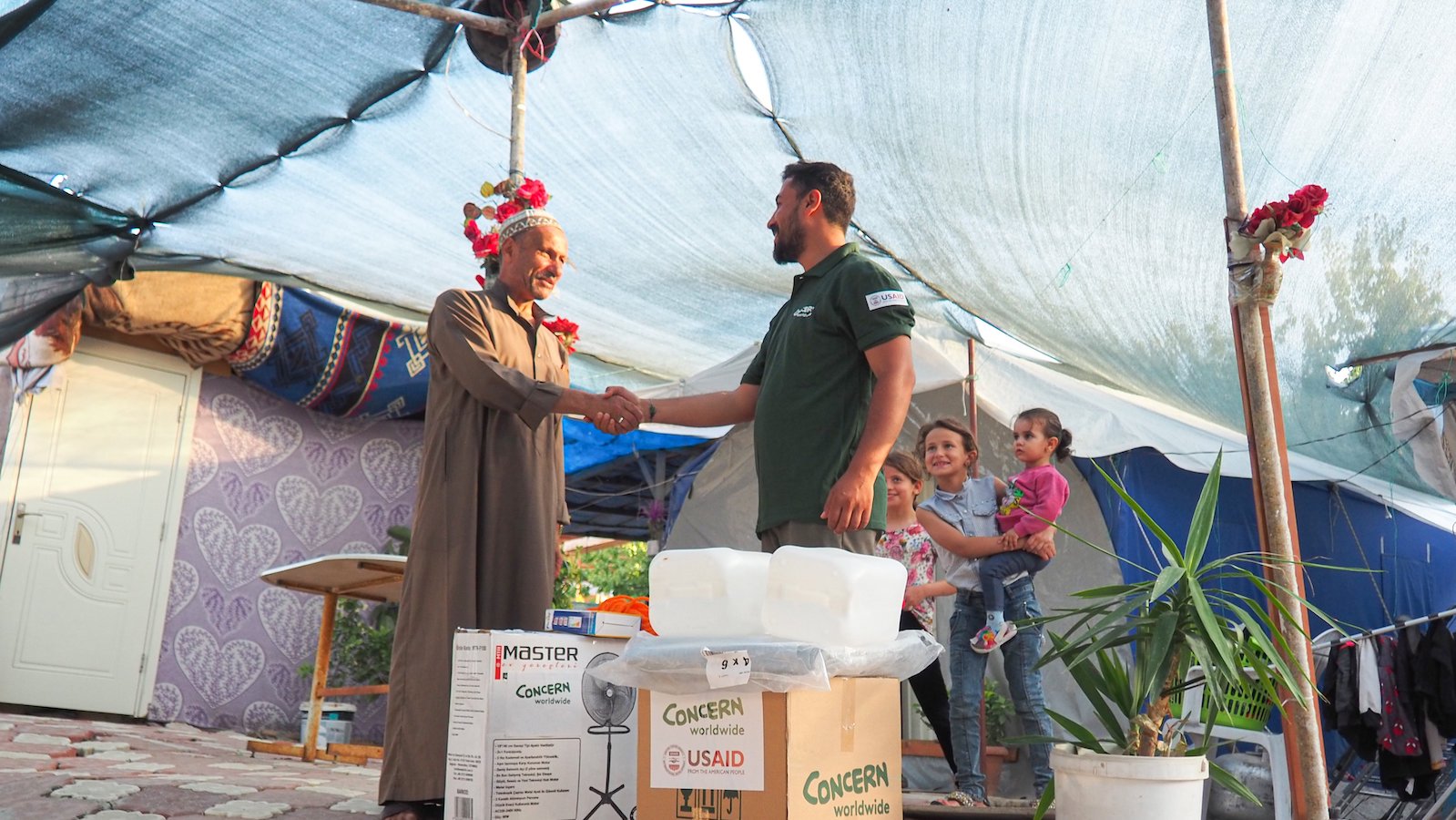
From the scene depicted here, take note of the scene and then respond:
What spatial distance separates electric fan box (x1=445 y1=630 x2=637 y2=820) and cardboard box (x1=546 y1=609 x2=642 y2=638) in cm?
2

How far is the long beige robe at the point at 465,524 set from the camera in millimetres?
2479

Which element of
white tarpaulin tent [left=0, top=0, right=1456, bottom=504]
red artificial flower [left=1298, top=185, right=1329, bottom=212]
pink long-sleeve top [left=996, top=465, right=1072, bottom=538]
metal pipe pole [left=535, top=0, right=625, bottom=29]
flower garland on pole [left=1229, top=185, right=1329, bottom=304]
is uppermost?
metal pipe pole [left=535, top=0, right=625, bottom=29]

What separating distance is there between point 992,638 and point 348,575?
9.17ft

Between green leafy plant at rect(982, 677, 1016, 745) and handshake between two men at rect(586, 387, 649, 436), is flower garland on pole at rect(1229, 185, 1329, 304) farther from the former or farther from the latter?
green leafy plant at rect(982, 677, 1016, 745)

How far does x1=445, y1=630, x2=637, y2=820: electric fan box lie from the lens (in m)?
2.10

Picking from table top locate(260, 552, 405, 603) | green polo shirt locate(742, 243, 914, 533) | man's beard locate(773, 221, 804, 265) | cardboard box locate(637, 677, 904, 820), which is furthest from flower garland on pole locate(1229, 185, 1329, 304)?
table top locate(260, 552, 405, 603)

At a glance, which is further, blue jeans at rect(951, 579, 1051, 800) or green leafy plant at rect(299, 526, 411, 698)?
green leafy plant at rect(299, 526, 411, 698)

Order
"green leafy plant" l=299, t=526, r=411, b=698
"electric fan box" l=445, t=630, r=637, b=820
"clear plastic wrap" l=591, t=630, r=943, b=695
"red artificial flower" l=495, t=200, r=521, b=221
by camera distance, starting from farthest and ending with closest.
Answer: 1. "green leafy plant" l=299, t=526, r=411, b=698
2. "red artificial flower" l=495, t=200, r=521, b=221
3. "electric fan box" l=445, t=630, r=637, b=820
4. "clear plastic wrap" l=591, t=630, r=943, b=695

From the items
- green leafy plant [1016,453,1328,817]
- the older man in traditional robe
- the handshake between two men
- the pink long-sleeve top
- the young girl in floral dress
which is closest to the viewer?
green leafy plant [1016,453,1328,817]

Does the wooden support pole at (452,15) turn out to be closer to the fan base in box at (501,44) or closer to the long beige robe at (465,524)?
the fan base in box at (501,44)

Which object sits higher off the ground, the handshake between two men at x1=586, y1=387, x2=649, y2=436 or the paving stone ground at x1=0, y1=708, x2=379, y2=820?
the handshake between two men at x1=586, y1=387, x2=649, y2=436

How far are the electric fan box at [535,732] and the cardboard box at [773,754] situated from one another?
0.34m

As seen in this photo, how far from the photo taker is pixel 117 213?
16.4 feet

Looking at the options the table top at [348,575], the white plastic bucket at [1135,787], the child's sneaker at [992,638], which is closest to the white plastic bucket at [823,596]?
the white plastic bucket at [1135,787]
